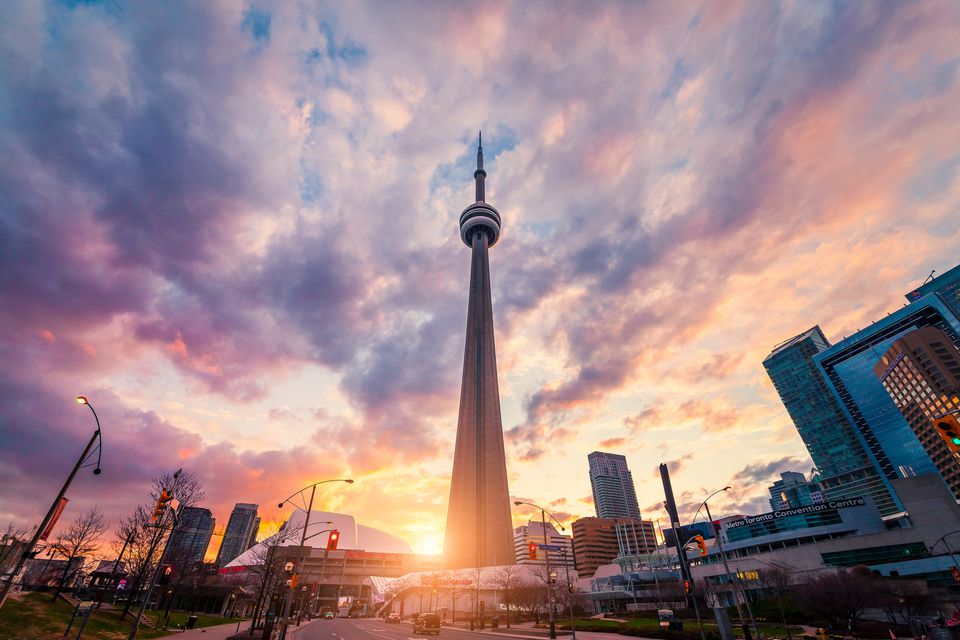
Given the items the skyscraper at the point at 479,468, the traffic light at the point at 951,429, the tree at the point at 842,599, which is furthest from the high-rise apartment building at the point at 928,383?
the traffic light at the point at 951,429

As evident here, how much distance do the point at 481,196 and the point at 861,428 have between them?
18102 centimetres

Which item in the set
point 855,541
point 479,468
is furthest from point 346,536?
point 855,541

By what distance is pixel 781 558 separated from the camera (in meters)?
100

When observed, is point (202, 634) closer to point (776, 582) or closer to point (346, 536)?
point (776, 582)

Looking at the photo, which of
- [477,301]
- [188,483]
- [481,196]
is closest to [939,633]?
[188,483]

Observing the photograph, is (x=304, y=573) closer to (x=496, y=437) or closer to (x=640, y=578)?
(x=496, y=437)

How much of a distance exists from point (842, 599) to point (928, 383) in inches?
5139

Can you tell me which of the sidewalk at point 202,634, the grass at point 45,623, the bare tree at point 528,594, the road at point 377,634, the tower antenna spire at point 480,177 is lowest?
the road at point 377,634

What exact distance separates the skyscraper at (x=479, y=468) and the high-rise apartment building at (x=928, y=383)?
132 metres

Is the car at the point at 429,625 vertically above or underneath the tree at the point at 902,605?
underneath

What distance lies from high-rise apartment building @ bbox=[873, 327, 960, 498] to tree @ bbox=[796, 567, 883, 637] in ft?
363

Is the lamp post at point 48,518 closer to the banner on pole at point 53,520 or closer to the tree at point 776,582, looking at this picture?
the banner on pole at point 53,520

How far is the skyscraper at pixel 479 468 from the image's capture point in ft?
318

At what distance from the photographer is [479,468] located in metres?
103
